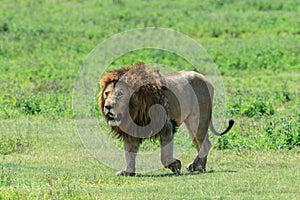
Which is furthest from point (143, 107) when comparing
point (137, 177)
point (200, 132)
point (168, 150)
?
point (200, 132)

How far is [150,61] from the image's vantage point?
2608cm

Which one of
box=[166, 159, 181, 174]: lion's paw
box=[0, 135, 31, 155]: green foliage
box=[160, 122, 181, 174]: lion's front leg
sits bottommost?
box=[0, 135, 31, 155]: green foliage

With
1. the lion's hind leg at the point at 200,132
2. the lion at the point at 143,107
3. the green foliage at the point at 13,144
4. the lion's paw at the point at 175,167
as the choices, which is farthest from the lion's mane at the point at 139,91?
the green foliage at the point at 13,144

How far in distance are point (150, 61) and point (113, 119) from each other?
14.7 m

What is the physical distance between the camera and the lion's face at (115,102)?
11.4m

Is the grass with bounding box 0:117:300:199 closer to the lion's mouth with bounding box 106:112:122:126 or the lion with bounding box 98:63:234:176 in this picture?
the lion with bounding box 98:63:234:176

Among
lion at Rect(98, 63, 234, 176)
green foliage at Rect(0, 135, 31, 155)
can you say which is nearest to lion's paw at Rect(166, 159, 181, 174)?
lion at Rect(98, 63, 234, 176)

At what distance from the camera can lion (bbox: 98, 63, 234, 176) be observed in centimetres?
1152

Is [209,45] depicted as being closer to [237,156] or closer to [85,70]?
[85,70]

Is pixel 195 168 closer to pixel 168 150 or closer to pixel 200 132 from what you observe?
pixel 200 132

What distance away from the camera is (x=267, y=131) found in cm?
1538

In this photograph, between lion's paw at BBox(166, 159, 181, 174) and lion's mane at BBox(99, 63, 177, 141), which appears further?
lion's paw at BBox(166, 159, 181, 174)

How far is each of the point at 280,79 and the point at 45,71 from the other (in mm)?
6416

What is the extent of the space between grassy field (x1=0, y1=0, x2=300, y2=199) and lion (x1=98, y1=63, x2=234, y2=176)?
42cm
